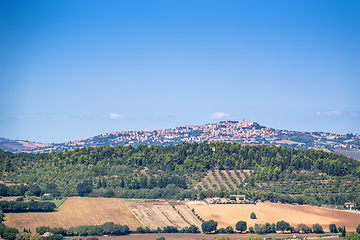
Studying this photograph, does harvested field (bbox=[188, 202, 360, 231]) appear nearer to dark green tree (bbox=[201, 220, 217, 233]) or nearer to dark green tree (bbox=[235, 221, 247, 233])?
dark green tree (bbox=[235, 221, 247, 233])

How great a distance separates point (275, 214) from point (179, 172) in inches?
1756

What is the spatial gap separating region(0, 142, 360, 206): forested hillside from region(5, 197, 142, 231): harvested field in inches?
367

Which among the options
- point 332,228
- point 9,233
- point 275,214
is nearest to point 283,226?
point 332,228

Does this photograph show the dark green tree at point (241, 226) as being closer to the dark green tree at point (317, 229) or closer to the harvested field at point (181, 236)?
the harvested field at point (181, 236)

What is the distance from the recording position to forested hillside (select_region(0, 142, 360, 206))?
123812 mm

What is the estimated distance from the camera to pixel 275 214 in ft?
355

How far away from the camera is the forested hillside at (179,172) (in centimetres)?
12381

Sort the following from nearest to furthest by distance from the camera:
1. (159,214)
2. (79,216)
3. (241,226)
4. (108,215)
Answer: (241,226) → (79,216) → (108,215) → (159,214)

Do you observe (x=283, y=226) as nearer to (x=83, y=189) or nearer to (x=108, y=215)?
(x=108, y=215)

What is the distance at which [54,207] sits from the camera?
105312 millimetres

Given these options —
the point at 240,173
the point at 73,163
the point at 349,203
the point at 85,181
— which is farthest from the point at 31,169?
the point at 349,203

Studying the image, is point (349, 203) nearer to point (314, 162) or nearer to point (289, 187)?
point (289, 187)

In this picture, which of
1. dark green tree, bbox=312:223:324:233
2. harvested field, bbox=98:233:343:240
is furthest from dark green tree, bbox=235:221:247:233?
dark green tree, bbox=312:223:324:233

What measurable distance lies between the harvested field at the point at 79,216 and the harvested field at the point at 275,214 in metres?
14.9
